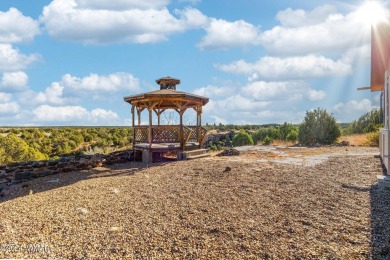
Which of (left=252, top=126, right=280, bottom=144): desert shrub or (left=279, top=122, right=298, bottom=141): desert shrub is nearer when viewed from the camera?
(left=279, top=122, right=298, bottom=141): desert shrub

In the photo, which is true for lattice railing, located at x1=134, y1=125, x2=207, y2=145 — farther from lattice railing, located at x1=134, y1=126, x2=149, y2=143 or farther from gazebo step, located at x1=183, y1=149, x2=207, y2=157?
gazebo step, located at x1=183, y1=149, x2=207, y2=157

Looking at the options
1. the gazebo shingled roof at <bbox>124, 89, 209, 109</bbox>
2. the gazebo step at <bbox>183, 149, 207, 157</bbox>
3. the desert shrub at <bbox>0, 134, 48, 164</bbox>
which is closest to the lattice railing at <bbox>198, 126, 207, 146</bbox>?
the gazebo step at <bbox>183, 149, 207, 157</bbox>

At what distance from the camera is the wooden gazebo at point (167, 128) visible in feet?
35.9

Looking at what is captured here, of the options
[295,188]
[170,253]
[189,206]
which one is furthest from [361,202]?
[170,253]

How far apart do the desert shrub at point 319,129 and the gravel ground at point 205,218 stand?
1074 cm

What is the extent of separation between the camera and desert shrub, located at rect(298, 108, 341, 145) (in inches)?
684

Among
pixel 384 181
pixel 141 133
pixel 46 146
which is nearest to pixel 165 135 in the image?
pixel 141 133

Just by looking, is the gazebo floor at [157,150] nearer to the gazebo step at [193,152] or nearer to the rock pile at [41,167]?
the gazebo step at [193,152]

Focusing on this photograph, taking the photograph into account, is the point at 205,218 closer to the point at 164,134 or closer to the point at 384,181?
the point at 384,181

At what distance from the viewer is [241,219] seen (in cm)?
418

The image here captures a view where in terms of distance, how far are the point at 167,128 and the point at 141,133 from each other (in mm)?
1230

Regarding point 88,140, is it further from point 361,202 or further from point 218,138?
point 361,202

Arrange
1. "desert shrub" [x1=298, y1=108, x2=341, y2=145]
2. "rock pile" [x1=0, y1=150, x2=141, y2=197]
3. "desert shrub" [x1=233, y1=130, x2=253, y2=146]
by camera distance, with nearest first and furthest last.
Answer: "rock pile" [x1=0, y1=150, x2=141, y2=197], "desert shrub" [x1=298, y1=108, x2=341, y2=145], "desert shrub" [x1=233, y1=130, x2=253, y2=146]

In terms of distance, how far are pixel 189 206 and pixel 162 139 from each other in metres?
7.58
